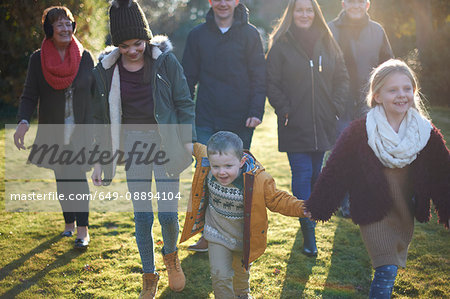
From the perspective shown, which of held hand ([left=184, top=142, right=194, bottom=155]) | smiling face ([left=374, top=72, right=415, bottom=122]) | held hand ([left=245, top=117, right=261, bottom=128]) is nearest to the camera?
smiling face ([left=374, top=72, right=415, bottom=122])

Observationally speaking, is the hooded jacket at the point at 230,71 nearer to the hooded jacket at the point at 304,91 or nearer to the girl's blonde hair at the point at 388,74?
the hooded jacket at the point at 304,91

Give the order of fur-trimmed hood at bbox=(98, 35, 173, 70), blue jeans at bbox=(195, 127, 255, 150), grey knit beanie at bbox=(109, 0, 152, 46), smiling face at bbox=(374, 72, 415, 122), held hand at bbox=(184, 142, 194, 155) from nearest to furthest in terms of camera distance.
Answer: smiling face at bbox=(374, 72, 415, 122) → grey knit beanie at bbox=(109, 0, 152, 46) → fur-trimmed hood at bbox=(98, 35, 173, 70) → held hand at bbox=(184, 142, 194, 155) → blue jeans at bbox=(195, 127, 255, 150)

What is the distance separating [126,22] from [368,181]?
1.95 meters

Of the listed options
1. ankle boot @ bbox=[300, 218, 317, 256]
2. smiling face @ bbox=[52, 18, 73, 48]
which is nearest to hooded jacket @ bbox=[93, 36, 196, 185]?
smiling face @ bbox=[52, 18, 73, 48]

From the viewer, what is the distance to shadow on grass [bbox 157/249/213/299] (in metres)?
3.40

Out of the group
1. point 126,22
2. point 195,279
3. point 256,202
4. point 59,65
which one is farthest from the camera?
point 59,65

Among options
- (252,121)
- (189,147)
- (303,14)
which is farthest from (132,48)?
(303,14)

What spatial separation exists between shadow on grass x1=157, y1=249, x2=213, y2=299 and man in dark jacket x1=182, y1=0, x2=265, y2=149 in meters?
1.13

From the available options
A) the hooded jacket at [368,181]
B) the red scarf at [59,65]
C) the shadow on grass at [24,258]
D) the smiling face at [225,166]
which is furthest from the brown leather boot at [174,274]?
the red scarf at [59,65]

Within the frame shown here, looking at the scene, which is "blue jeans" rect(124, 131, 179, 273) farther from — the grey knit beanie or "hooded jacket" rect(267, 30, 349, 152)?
"hooded jacket" rect(267, 30, 349, 152)

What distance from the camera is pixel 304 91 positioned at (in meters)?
4.05

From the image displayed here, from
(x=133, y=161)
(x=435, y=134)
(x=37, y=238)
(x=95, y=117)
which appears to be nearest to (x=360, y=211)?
(x=435, y=134)

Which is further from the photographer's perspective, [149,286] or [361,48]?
[361,48]

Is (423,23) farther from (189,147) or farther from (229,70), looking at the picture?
(189,147)
